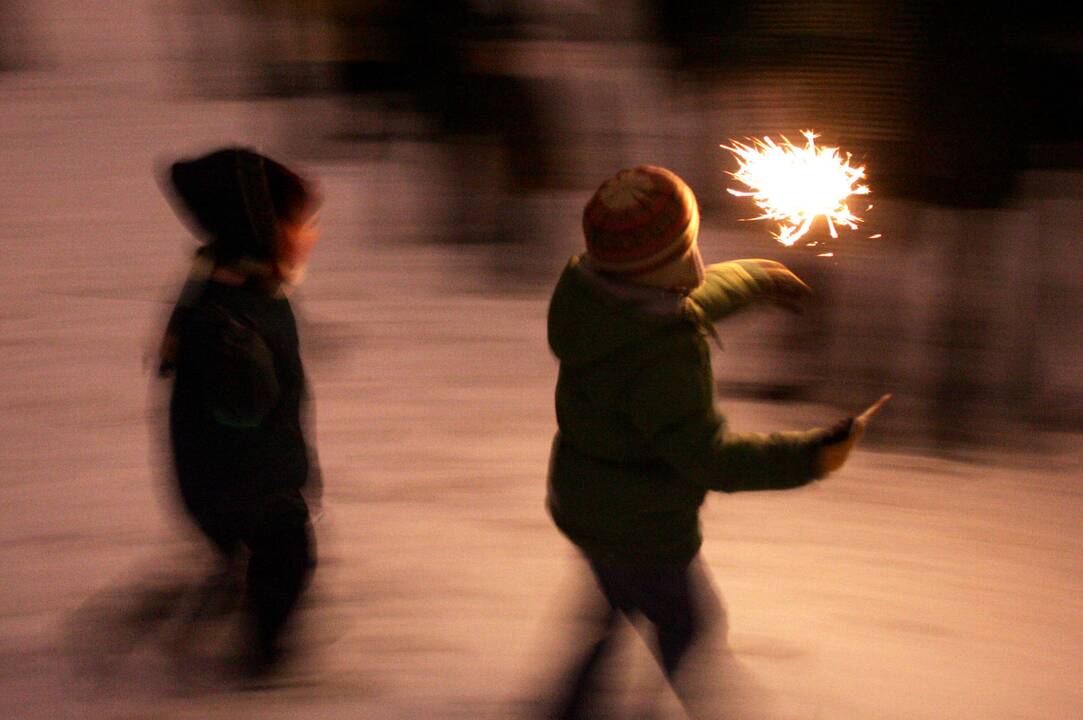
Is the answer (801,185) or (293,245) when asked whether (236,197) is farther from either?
(801,185)

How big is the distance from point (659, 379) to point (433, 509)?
183cm

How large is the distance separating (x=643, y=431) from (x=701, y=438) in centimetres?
11

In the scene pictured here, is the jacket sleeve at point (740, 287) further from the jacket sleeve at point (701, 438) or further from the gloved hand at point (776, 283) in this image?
the jacket sleeve at point (701, 438)

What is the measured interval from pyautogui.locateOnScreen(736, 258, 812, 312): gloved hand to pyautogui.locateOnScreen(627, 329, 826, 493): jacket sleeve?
0.42m

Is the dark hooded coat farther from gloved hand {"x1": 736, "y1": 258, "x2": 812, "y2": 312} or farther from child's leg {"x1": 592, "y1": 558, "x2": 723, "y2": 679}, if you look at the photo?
gloved hand {"x1": 736, "y1": 258, "x2": 812, "y2": 312}

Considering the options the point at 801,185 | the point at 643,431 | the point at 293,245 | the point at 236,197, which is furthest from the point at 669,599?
the point at 236,197

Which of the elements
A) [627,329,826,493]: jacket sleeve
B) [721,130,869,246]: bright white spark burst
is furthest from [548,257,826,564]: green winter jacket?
[721,130,869,246]: bright white spark burst

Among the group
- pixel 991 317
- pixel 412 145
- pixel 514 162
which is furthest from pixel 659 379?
pixel 412 145

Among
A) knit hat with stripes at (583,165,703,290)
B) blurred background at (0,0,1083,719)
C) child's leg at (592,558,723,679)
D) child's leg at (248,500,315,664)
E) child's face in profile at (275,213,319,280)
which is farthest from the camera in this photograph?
blurred background at (0,0,1083,719)

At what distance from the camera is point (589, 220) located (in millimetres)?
2201

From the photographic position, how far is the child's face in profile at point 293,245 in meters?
2.53

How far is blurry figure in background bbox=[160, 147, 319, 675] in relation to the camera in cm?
244

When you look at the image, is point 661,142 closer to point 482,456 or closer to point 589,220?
point 482,456

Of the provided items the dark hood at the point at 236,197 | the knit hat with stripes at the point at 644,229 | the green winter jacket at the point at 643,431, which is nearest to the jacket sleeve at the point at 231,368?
the dark hood at the point at 236,197
